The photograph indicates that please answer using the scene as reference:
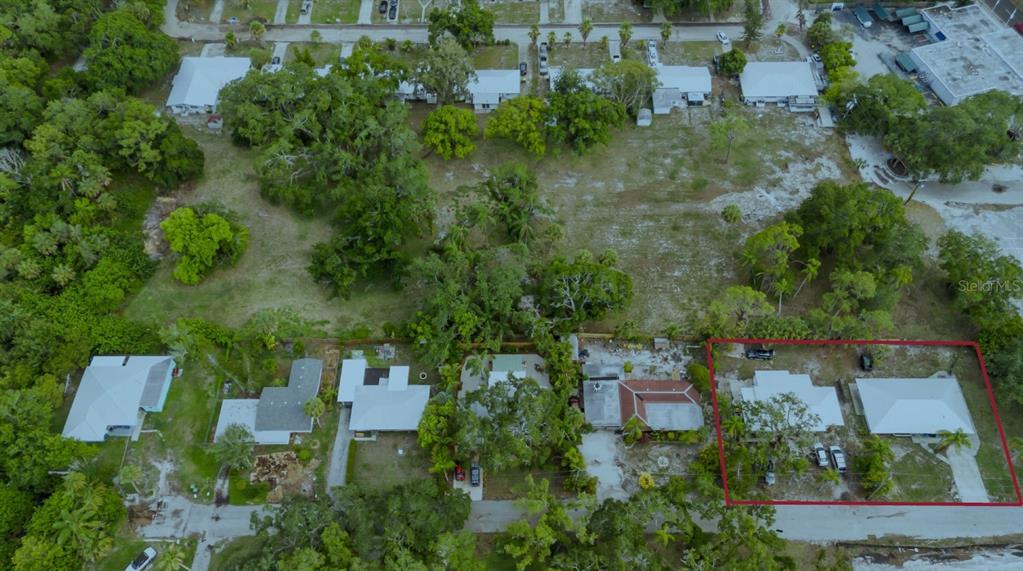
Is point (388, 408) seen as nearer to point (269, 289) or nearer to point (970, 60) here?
point (269, 289)

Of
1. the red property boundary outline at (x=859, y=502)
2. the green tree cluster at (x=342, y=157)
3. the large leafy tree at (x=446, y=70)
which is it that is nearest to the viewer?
the red property boundary outline at (x=859, y=502)

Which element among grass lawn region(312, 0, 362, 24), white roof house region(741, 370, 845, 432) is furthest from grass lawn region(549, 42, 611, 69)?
white roof house region(741, 370, 845, 432)

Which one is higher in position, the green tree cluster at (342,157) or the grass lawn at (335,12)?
the grass lawn at (335,12)

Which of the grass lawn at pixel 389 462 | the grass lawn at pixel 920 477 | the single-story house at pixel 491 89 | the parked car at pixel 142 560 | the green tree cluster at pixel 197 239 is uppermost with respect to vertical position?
the single-story house at pixel 491 89

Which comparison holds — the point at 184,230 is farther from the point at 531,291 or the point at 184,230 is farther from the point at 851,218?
the point at 851,218

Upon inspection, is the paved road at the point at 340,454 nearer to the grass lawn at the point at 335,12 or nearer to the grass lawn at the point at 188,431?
the grass lawn at the point at 188,431

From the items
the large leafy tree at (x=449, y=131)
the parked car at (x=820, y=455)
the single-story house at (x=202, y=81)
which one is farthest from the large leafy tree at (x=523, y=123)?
the parked car at (x=820, y=455)
